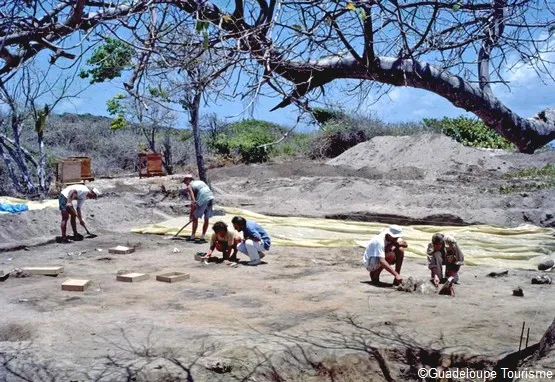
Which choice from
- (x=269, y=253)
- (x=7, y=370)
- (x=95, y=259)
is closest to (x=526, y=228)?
(x=269, y=253)

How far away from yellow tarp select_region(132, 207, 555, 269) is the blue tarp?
2.81 m

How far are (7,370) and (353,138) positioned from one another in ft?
83.9

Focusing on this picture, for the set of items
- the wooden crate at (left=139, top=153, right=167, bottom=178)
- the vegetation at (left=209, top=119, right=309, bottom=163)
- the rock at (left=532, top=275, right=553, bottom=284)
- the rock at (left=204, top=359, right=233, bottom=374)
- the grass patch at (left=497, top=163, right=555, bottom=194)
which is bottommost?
the rock at (left=204, top=359, right=233, bottom=374)

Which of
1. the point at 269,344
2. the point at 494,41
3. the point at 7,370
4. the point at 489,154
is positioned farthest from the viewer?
the point at 489,154

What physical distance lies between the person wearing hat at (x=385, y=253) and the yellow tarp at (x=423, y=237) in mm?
2168

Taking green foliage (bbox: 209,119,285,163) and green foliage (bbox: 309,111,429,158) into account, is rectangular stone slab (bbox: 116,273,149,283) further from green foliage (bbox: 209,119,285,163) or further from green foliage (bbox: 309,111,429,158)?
green foliage (bbox: 309,111,429,158)

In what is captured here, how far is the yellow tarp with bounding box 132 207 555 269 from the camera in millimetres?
10438

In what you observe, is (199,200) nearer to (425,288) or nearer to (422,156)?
(425,288)

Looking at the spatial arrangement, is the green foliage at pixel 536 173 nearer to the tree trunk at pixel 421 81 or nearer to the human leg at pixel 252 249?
the human leg at pixel 252 249

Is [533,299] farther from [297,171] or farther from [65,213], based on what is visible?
[297,171]

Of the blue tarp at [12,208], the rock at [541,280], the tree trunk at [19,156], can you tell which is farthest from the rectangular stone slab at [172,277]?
the tree trunk at [19,156]

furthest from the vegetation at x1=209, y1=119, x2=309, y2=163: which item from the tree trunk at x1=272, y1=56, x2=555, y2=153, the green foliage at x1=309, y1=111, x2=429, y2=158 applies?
the tree trunk at x1=272, y1=56, x2=555, y2=153

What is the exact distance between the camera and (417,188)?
1809 cm

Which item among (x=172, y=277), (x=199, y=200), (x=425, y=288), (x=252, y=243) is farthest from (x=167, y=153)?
(x=425, y=288)
